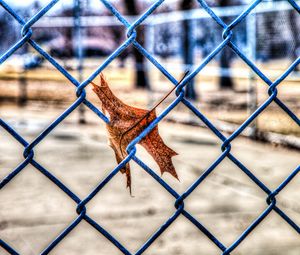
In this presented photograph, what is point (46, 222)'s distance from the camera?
3.19 m

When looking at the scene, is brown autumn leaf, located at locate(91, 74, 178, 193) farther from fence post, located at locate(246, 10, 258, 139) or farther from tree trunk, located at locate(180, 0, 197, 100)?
tree trunk, located at locate(180, 0, 197, 100)

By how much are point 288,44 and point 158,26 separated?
2812 millimetres

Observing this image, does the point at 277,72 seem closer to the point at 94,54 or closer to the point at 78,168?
the point at 78,168

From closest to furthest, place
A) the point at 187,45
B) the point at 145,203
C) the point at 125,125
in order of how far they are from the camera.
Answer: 1. the point at 125,125
2. the point at 145,203
3. the point at 187,45

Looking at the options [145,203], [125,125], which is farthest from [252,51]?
[125,125]

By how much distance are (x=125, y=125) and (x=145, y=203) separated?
2.33 meters

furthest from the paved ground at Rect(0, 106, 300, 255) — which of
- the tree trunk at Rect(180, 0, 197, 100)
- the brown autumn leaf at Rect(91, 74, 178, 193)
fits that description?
the tree trunk at Rect(180, 0, 197, 100)

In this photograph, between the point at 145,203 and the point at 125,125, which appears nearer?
the point at 125,125

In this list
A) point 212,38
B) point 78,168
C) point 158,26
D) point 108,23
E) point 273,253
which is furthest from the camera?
point 108,23

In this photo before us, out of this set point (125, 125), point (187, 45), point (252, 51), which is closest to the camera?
point (125, 125)

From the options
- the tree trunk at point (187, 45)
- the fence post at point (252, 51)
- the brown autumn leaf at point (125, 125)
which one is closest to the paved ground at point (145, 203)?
the fence post at point (252, 51)

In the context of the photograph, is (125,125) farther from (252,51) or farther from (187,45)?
(187,45)

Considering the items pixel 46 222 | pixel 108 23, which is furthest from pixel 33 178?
pixel 108 23

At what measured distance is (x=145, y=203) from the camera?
354 cm
